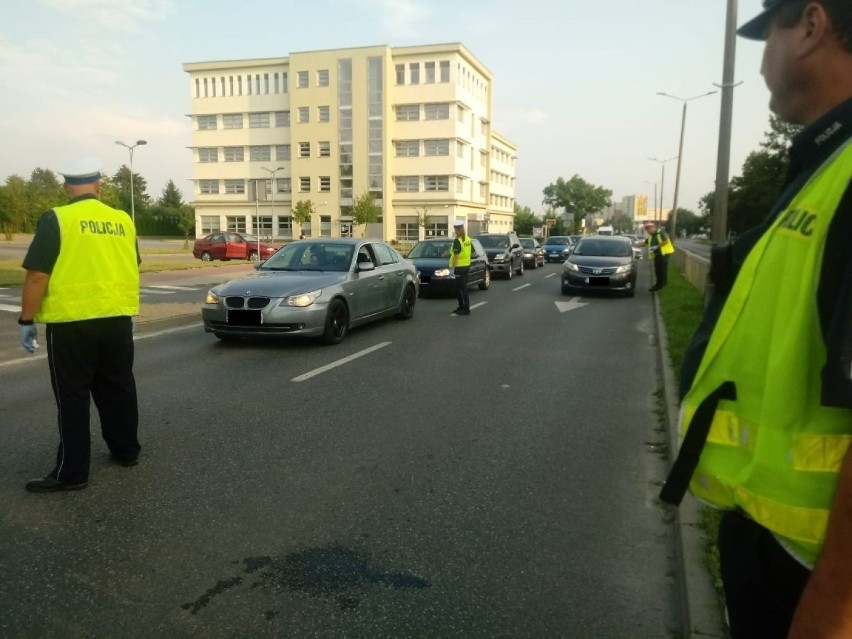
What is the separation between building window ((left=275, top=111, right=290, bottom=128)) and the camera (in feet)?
241

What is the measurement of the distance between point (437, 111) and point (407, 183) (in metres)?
7.84

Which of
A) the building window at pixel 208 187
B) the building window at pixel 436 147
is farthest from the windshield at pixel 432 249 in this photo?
the building window at pixel 208 187

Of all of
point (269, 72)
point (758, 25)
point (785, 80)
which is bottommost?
point (785, 80)

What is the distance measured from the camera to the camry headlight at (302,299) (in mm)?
9398

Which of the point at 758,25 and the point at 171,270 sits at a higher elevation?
the point at 758,25

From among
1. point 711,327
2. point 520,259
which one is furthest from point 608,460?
point 520,259

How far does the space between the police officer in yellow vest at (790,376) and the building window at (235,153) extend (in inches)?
3113

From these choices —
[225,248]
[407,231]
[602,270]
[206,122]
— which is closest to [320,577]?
[602,270]

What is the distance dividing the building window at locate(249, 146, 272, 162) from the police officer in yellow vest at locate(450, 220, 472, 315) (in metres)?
64.8

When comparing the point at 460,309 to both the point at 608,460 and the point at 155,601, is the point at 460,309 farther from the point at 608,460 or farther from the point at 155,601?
the point at 155,601

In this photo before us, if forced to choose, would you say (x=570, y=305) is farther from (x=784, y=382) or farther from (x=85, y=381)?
(x=784, y=382)

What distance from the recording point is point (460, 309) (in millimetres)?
14258

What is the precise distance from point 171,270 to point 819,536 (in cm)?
2699

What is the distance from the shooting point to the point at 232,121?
75188mm
